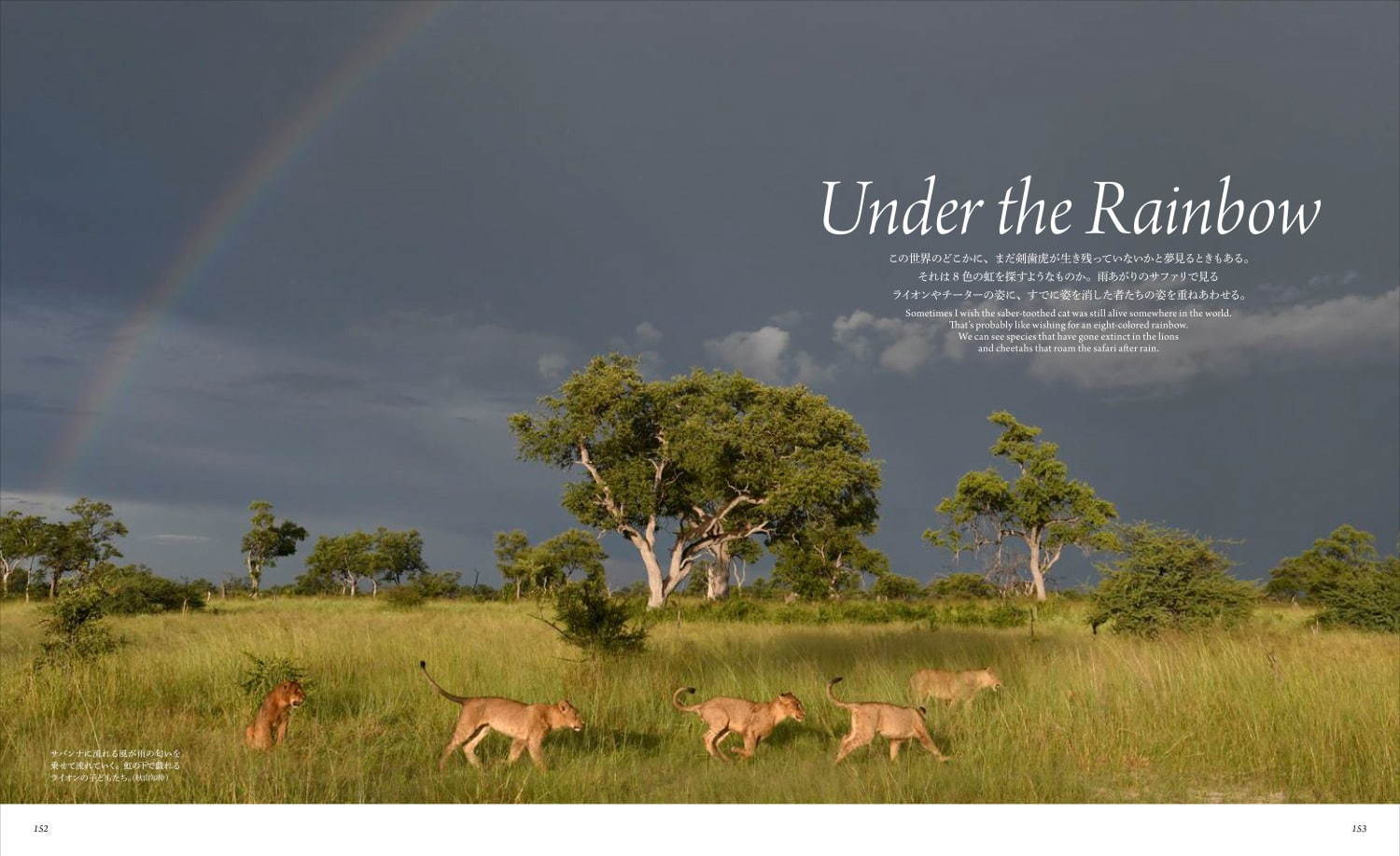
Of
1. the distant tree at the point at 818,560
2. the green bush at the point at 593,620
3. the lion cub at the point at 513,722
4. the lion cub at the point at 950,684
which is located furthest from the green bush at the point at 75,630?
the distant tree at the point at 818,560

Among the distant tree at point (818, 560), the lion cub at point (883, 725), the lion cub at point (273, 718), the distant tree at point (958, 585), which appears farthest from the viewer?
the distant tree at point (958, 585)

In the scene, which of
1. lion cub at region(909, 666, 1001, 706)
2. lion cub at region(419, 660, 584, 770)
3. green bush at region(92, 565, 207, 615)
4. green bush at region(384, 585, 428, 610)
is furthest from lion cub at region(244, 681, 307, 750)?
green bush at region(384, 585, 428, 610)

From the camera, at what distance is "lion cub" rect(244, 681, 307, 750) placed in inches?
297

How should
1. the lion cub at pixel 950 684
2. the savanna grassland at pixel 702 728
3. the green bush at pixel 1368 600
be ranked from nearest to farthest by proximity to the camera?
the savanna grassland at pixel 702 728 → the lion cub at pixel 950 684 → the green bush at pixel 1368 600

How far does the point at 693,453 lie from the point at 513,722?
33942 mm

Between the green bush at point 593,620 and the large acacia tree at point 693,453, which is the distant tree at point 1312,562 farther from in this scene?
the green bush at point 593,620

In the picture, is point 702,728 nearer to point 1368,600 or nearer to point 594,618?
point 594,618

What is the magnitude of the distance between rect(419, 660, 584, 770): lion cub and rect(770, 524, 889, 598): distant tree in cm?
3816

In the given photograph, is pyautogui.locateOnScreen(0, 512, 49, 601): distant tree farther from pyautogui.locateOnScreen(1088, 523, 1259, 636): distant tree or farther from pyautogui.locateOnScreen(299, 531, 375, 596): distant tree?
pyautogui.locateOnScreen(1088, 523, 1259, 636): distant tree

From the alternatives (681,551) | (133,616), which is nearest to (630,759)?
(133,616)

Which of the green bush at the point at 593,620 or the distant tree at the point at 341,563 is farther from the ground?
the green bush at the point at 593,620

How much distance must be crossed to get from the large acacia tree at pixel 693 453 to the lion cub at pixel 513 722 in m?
33.5

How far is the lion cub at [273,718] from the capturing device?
297 inches
